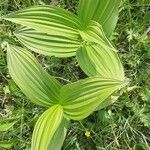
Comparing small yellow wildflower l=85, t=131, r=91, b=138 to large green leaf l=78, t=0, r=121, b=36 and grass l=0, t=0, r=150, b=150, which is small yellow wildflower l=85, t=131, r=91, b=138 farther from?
A: large green leaf l=78, t=0, r=121, b=36

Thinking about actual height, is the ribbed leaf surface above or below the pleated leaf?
above

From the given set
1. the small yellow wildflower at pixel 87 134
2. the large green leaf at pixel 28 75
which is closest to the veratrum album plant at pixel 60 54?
the large green leaf at pixel 28 75

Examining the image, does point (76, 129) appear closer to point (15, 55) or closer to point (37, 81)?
point (37, 81)

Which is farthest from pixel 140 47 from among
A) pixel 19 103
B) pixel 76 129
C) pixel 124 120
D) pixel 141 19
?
pixel 19 103

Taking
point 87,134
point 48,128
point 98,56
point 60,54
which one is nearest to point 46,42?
point 60,54

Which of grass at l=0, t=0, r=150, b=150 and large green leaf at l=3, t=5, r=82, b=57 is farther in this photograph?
grass at l=0, t=0, r=150, b=150

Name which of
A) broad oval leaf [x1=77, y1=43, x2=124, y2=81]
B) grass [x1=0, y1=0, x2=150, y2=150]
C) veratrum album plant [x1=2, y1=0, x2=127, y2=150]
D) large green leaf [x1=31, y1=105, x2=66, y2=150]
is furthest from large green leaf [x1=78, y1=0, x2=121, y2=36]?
large green leaf [x1=31, y1=105, x2=66, y2=150]

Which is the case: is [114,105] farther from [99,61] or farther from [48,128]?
[48,128]
